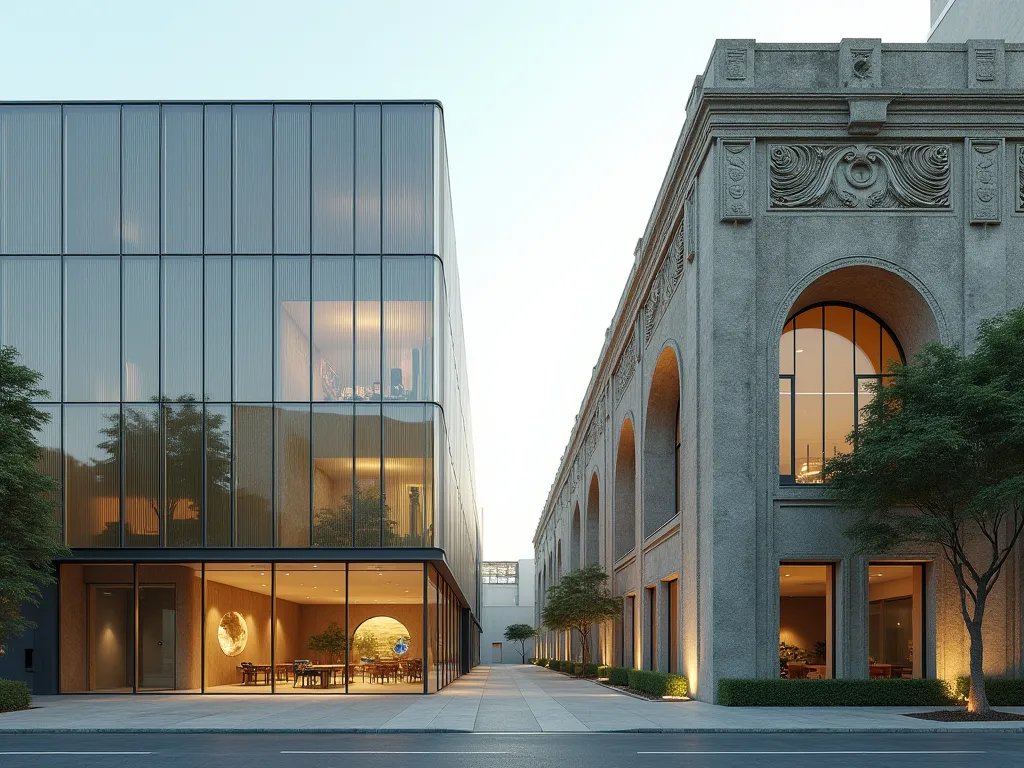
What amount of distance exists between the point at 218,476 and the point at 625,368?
864 inches

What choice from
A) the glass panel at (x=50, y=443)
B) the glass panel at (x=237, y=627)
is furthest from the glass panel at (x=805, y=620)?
the glass panel at (x=50, y=443)

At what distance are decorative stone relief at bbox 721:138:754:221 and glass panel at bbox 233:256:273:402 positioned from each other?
42.8ft

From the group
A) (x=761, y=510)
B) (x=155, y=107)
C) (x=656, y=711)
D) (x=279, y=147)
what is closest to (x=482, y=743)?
(x=656, y=711)

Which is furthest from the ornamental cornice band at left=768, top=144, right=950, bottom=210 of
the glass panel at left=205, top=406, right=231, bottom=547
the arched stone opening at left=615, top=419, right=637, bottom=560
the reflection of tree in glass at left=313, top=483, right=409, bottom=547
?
the arched stone opening at left=615, top=419, right=637, bottom=560

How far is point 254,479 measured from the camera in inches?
1144

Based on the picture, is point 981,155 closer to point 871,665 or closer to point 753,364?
point 753,364

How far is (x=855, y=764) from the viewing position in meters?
13.8

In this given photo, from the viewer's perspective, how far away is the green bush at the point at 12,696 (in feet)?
78.1

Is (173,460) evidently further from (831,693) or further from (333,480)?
(831,693)

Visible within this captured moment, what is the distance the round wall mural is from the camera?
2934cm

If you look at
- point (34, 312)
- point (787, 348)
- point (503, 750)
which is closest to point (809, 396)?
point (787, 348)

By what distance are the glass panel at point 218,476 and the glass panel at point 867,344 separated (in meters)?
18.0

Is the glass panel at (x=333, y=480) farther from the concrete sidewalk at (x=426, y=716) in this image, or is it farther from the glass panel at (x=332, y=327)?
the concrete sidewalk at (x=426, y=716)

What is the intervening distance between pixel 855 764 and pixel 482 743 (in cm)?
589
